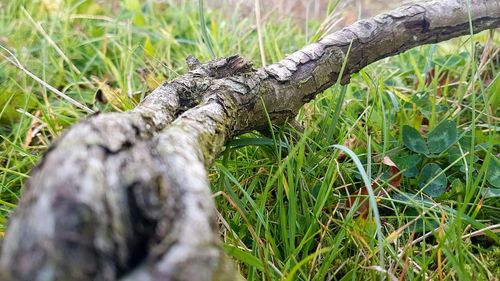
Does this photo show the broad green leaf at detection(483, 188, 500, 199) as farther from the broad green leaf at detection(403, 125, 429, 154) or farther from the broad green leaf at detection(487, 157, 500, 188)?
the broad green leaf at detection(403, 125, 429, 154)

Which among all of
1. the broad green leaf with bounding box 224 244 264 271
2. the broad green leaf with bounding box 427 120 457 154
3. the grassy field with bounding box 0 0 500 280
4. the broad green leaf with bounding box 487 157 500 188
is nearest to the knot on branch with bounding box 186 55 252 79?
the grassy field with bounding box 0 0 500 280

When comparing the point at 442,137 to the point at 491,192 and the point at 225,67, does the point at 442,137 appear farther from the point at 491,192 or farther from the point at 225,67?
the point at 225,67

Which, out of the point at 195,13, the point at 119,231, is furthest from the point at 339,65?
the point at 195,13

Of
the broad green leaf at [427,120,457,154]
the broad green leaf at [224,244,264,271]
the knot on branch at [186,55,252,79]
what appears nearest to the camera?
the broad green leaf at [224,244,264,271]

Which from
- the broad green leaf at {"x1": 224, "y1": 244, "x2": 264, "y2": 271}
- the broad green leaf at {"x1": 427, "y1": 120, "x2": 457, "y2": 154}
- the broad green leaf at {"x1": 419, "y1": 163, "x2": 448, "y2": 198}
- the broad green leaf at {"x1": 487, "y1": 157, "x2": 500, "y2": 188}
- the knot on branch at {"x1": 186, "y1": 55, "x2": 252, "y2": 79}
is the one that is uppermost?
the knot on branch at {"x1": 186, "y1": 55, "x2": 252, "y2": 79}

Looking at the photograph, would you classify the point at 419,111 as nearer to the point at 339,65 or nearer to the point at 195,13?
the point at 339,65

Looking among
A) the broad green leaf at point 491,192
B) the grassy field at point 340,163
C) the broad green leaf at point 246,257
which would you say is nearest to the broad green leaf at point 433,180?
the grassy field at point 340,163
